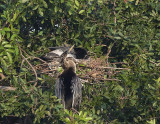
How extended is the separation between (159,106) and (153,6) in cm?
211

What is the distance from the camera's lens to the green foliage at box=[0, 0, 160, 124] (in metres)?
4.45

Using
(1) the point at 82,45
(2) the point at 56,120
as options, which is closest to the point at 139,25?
(1) the point at 82,45

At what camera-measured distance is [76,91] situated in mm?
4781

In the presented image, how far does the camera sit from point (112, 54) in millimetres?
5988

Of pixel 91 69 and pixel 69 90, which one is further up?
pixel 91 69

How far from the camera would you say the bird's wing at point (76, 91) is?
4705mm

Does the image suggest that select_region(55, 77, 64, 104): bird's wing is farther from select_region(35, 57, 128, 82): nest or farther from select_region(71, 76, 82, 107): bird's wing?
select_region(35, 57, 128, 82): nest

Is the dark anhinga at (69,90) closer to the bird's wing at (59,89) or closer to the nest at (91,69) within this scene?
the bird's wing at (59,89)

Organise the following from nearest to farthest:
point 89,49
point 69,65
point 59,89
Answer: point 59,89 → point 69,65 → point 89,49

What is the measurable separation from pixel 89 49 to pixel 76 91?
1.21 meters

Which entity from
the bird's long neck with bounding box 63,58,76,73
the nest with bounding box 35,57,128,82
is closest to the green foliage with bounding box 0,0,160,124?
the nest with bounding box 35,57,128,82

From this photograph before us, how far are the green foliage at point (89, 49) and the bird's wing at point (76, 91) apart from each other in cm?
15

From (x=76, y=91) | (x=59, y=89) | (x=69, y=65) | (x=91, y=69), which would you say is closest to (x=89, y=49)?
(x=91, y=69)

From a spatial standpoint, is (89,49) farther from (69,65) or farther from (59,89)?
(59,89)
